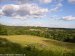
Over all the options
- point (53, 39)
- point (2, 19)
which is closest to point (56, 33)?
point (53, 39)

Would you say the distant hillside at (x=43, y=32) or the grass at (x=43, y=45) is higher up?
the distant hillside at (x=43, y=32)

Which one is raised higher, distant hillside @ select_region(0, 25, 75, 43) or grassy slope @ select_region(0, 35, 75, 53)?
distant hillside @ select_region(0, 25, 75, 43)

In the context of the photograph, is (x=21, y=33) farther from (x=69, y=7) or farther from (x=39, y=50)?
(x=69, y=7)

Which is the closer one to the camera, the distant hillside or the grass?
the grass

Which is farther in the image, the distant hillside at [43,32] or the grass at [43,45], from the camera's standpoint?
the distant hillside at [43,32]

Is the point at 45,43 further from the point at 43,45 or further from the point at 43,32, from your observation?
the point at 43,32
